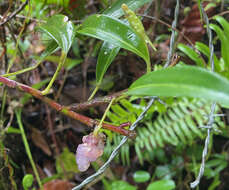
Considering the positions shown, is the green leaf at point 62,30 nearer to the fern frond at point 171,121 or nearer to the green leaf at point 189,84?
the green leaf at point 189,84

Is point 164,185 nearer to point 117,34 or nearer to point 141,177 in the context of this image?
point 141,177

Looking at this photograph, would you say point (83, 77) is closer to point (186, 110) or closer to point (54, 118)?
point (54, 118)

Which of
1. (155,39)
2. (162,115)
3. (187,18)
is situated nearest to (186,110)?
Result: (162,115)

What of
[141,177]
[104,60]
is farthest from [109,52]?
[141,177]

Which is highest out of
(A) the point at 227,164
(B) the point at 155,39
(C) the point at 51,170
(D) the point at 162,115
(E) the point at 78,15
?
(E) the point at 78,15

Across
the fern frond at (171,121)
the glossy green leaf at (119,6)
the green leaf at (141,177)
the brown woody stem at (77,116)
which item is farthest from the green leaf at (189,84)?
the green leaf at (141,177)

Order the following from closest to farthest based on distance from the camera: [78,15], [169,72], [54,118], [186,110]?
[169,72]
[78,15]
[186,110]
[54,118]
